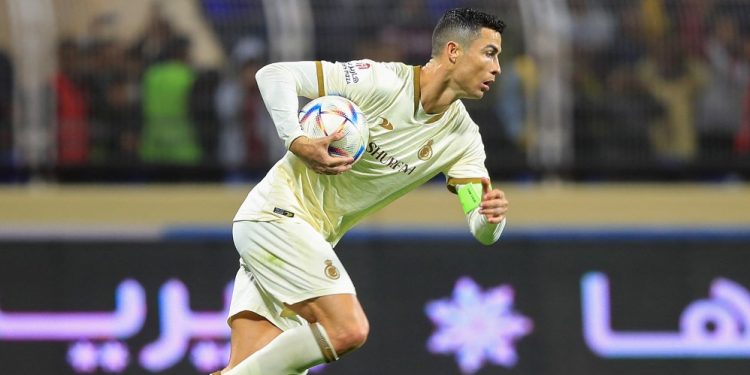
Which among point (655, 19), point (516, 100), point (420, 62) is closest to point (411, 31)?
point (420, 62)

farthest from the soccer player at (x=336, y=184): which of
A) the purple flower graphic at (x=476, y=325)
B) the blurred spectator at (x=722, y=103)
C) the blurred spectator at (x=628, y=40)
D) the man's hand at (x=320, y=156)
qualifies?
the blurred spectator at (x=722, y=103)

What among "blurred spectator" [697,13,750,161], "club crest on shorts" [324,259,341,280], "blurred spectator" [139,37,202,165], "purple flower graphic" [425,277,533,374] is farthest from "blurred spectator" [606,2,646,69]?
"club crest on shorts" [324,259,341,280]

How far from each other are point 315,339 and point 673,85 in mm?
5188

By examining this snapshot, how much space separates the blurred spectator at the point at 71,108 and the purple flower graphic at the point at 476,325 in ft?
9.56

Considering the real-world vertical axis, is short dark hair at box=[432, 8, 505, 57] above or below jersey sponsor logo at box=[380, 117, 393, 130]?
above

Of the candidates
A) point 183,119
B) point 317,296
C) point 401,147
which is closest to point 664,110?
point 183,119

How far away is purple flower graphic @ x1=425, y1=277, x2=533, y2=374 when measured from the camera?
10.1m

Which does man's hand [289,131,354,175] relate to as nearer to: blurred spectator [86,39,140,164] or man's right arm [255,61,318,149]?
man's right arm [255,61,318,149]

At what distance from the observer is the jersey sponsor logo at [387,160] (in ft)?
22.6

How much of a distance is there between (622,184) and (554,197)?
0.59 m

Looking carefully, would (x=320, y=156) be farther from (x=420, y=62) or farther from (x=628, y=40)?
(x=628, y=40)

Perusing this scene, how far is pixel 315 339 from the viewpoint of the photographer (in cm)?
650

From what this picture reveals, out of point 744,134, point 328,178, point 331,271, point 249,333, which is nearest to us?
point 331,271

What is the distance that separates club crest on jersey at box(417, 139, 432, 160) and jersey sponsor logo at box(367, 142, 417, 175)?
6 cm
